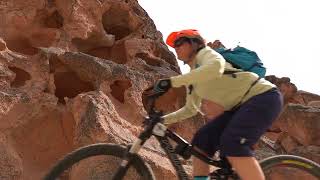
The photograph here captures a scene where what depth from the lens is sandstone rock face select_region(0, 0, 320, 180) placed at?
Result: 10.3 m

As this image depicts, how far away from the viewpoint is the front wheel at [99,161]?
4.10 meters

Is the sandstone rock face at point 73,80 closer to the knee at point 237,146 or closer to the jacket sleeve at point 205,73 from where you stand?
the knee at point 237,146

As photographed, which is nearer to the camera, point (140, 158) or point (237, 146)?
point (237, 146)

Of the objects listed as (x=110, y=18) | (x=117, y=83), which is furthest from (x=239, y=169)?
(x=110, y=18)

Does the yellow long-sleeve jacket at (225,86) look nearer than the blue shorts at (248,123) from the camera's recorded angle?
No

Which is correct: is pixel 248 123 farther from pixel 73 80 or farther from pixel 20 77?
pixel 73 80

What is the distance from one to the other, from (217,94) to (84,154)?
1208 mm

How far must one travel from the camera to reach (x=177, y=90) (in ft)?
44.2

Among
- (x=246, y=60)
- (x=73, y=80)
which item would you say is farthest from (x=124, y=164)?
(x=73, y=80)

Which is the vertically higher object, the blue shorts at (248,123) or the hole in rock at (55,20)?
the blue shorts at (248,123)

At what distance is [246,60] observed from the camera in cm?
417

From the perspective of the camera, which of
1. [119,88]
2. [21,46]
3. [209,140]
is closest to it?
[209,140]

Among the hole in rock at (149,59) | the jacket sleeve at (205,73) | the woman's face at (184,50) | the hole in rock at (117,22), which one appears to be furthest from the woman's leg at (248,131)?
the hole in rock at (117,22)

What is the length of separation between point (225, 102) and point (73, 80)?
30.6 feet
